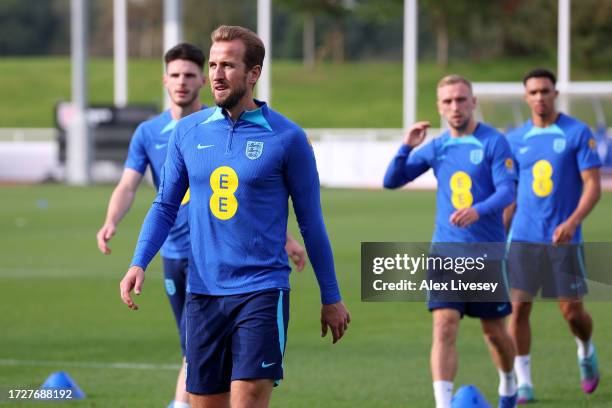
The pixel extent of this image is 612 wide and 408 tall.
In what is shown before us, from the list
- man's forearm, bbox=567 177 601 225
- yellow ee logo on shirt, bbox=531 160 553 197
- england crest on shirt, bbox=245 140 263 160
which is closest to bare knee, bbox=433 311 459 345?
man's forearm, bbox=567 177 601 225

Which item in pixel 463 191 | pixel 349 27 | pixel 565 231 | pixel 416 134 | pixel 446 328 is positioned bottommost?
pixel 446 328

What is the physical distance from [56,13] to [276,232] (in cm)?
11221

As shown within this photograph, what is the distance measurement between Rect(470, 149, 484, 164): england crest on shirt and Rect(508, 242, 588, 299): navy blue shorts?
134cm

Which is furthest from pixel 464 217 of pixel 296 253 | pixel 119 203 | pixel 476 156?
pixel 119 203

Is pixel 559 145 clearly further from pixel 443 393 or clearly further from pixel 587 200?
pixel 443 393

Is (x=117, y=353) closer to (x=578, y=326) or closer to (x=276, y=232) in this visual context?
(x=578, y=326)

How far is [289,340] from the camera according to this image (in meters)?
11.9

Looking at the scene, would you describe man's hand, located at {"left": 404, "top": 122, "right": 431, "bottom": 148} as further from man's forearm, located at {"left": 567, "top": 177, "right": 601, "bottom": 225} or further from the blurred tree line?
the blurred tree line

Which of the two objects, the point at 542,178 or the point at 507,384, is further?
the point at 542,178

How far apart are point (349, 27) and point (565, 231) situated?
10013cm

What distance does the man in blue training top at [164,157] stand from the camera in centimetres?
791

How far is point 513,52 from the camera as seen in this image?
88688 millimetres

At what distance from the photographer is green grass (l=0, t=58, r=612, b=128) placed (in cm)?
7444

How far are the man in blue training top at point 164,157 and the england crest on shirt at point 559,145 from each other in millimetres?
2785
